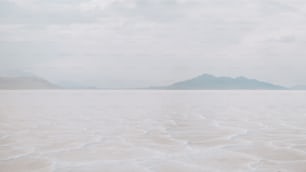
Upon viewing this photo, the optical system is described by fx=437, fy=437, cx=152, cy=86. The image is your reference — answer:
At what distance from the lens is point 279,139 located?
9883mm

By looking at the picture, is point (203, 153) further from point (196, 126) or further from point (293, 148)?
point (196, 126)

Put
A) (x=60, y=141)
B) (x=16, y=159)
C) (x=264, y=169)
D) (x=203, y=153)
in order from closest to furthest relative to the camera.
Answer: (x=264, y=169) < (x=16, y=159) < (x=203, y=153) < (x=60, y=141)

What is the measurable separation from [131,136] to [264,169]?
4523 millimetres

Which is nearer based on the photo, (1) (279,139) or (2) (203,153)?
(2) (203,153)

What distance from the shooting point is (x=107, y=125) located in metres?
13.1

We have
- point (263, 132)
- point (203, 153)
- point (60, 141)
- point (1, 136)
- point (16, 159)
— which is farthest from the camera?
point (263, 132)

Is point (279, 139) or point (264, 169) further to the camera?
point (279, 139)

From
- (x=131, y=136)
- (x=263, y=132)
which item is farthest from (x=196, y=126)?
(x=131, y=136)

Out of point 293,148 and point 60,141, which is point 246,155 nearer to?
point 293,148

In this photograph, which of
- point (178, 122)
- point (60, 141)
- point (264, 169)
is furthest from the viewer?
point (178, 122)

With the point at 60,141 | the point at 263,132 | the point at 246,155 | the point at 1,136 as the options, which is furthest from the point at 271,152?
the point at 1,136

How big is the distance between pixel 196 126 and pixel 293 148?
181 inches

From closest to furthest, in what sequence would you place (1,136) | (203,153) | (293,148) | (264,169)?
1. (264,169)
2. (203,153)
3. (293,148)
4. (1,136)

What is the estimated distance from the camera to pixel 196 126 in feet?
42.4
